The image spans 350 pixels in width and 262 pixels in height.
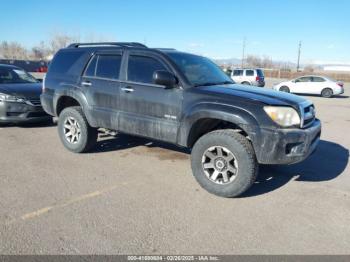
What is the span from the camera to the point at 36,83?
28.8 feet

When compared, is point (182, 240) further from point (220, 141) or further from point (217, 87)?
point (217, 87)

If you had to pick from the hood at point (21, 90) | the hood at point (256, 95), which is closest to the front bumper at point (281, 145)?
the hood at point (256, 95)

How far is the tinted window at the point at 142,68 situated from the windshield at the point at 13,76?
5.01m

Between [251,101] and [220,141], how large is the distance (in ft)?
2.06

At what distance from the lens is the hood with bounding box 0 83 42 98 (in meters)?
7.61

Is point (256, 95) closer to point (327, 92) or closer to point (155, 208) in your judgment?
point (155, 208)

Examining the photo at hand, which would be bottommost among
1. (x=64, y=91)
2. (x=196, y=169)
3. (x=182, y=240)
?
(x=182, y=240)

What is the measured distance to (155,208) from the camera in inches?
148

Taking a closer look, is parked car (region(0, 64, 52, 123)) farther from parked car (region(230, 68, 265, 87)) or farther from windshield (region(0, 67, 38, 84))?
parked car (region(230, 68, 265, 87))

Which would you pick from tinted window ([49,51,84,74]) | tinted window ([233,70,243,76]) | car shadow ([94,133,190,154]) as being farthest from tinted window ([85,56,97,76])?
tinted window ([233,70,243,76])

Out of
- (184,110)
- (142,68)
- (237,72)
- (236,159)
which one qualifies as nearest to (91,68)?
(142,68)

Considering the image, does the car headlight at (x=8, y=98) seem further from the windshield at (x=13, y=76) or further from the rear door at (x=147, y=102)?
the rear door at (x=147, y=102)

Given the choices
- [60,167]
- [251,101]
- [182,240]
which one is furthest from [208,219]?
[60,167]

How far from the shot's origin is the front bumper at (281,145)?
3.84 m
